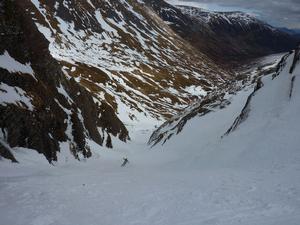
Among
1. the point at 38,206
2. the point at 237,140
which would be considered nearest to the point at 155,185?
the point at 38,206

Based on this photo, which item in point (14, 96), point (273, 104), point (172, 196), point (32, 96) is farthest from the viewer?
point (273, 104)

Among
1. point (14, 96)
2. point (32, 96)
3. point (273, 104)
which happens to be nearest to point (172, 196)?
point (14, 96)

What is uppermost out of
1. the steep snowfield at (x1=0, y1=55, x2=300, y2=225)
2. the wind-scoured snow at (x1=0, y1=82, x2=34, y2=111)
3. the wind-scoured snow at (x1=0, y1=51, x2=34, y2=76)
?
the wind-scoured snow at (x1=0, y1=51, x2=34, y2=76)

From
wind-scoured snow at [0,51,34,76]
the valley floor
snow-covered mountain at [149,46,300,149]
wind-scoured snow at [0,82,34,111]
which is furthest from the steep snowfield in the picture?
wind-scoured snow at [0,51,34,76]

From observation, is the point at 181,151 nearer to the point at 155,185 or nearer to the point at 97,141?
the point at 97,141

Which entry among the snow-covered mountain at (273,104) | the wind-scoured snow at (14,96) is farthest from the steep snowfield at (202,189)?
the wind-scoured snow at (14,96)

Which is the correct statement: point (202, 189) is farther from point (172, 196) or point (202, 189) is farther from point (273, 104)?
point (273, 104)

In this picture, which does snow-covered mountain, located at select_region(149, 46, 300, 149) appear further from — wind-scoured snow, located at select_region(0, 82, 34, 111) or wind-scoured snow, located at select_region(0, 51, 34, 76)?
wind-scoured snow, located at select_region(0, 51, 34, 76)

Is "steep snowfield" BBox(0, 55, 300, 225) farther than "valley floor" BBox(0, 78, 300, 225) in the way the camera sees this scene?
Yes
